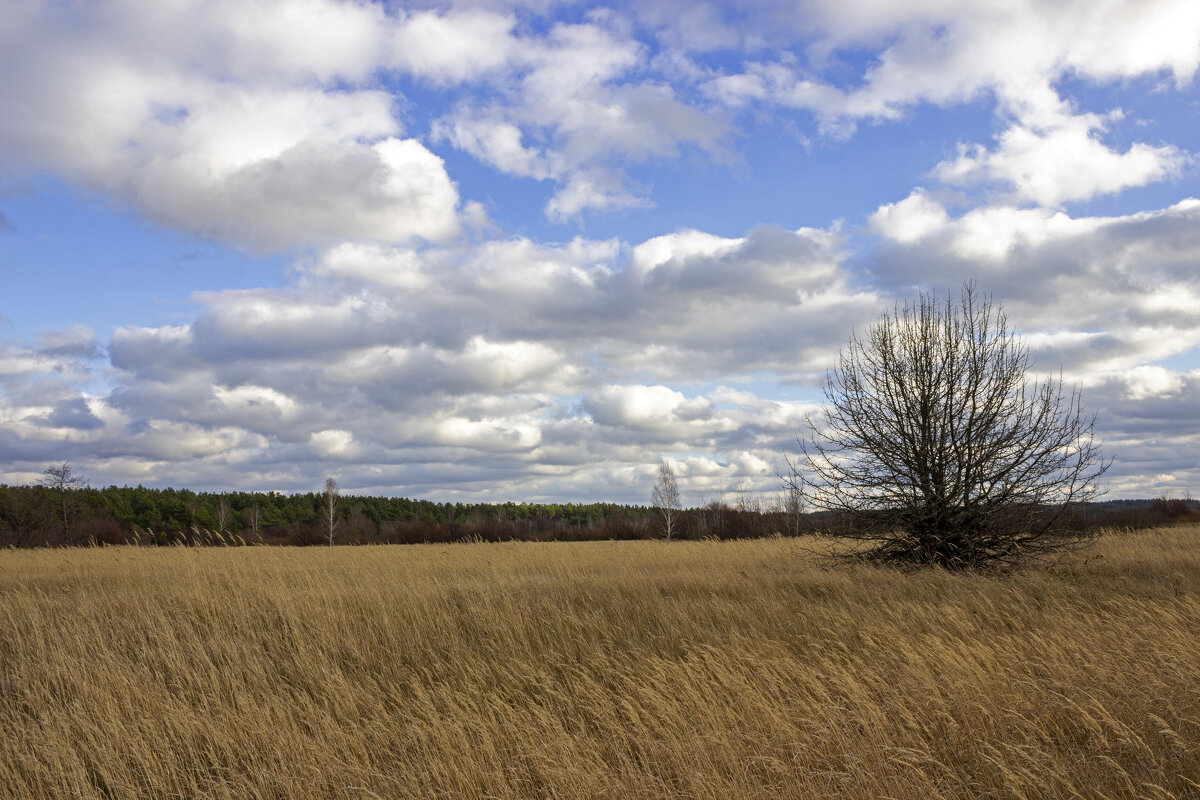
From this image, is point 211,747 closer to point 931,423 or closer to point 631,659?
point 631,659

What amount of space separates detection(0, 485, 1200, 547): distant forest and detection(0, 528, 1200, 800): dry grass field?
37.9 feet

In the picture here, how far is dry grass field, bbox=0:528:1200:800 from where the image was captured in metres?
5.12

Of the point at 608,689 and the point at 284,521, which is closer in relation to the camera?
the point at 608,689

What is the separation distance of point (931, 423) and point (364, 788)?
12.9m

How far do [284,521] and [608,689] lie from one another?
8534 centimetres

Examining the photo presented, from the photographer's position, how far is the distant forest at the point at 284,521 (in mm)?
42719

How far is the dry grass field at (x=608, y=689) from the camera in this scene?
512 cm

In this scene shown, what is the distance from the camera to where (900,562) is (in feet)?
48.6

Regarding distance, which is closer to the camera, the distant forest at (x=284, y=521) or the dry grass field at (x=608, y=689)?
the dry grass field at (x=608, y=689)

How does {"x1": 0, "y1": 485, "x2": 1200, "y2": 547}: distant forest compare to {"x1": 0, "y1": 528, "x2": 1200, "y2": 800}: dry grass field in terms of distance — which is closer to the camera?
{"x1": 0, "y1": 528, "x2": 1200, "y2": 800}: dry grass field

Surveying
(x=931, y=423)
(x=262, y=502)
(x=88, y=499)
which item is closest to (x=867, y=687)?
(x=931, y=423)

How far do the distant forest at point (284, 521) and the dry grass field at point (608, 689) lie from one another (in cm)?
1154

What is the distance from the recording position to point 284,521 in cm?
8256

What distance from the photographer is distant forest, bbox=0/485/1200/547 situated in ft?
140
